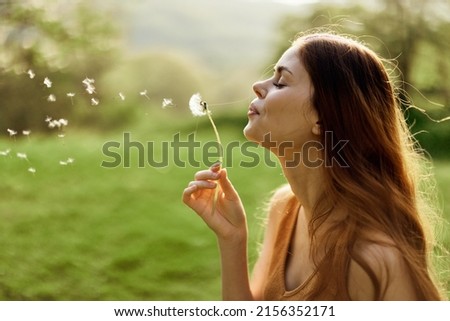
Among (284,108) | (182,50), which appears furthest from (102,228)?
(284,108)

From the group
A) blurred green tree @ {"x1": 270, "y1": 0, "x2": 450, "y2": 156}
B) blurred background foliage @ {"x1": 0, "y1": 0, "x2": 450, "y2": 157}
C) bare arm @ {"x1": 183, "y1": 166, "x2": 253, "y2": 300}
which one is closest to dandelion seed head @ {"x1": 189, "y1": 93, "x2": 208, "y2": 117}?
bare arm @ {"x1": 183, "y1": 166, "x2": 253, "y2": 300}

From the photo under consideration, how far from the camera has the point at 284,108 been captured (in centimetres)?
212

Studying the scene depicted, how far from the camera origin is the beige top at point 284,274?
218cm

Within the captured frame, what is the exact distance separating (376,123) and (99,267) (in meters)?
2.86

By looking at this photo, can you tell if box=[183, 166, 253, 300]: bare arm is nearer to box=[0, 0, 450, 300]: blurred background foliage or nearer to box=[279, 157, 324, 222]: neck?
box=[279, 157, 324, 222]: neck

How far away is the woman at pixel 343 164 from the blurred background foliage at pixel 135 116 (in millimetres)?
2155

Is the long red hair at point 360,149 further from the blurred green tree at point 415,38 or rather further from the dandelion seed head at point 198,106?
the blurred green tree at point 415,38

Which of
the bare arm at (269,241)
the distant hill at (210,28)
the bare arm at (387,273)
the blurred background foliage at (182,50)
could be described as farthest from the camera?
the distant hill at (210,28)

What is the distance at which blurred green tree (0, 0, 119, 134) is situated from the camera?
5398 millimetres

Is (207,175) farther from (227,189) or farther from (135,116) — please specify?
(135,116)

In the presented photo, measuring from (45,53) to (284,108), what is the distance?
4.27 m

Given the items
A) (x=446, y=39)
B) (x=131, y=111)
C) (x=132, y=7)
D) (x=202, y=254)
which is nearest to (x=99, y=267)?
(x=202, y=254)

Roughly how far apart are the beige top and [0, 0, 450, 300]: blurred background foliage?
6.11 ft

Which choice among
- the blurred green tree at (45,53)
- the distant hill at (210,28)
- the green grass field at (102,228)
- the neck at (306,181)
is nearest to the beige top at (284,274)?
the neck at (306,181)
